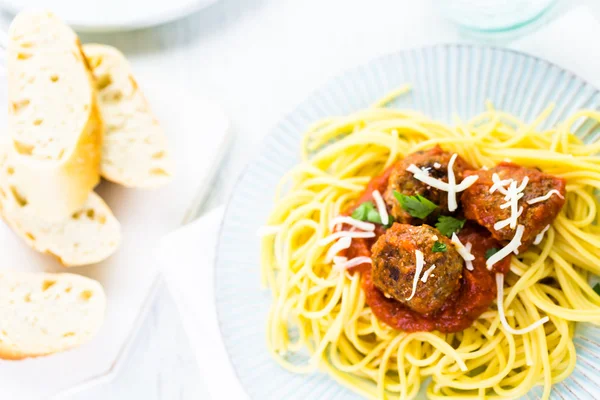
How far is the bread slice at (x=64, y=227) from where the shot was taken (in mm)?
3680

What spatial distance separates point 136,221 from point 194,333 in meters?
0.66

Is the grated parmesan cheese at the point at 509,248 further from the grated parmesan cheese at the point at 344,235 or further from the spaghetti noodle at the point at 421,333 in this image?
the grated parmesan cheese at the point at 344,235

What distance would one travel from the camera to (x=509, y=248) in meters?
2.79

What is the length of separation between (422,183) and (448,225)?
202 mm

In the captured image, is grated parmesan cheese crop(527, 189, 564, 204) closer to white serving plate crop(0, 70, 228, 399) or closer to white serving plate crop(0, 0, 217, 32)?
white serving plate crop(0, 70, 228, 399)

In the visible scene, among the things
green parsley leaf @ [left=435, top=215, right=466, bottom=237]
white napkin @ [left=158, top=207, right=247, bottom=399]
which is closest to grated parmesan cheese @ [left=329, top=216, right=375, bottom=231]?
green parsley leaf @ [left=435, top=215, right=466, bottom=237]

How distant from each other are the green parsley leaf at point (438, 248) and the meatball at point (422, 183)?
0.80 ft

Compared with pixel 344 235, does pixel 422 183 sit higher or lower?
higher

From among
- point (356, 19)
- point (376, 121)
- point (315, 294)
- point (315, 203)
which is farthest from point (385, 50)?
point (315, 294)

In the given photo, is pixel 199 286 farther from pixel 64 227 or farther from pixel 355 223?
pixel 355 223

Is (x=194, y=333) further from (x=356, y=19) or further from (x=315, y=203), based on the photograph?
(x=356, y=19)

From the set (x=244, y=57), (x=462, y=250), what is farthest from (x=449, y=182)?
(x=244, y=57)

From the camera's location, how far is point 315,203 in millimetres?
3377

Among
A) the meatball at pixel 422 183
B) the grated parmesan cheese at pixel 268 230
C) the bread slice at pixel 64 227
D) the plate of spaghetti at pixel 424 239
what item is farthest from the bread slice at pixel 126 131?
the meatball at pixel 422 183
